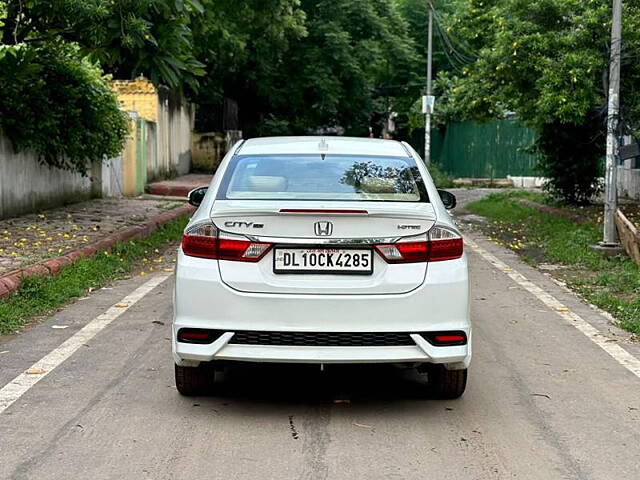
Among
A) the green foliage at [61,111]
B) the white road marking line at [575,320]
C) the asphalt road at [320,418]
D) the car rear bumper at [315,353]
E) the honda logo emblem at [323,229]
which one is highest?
the green foliage at [61,111]

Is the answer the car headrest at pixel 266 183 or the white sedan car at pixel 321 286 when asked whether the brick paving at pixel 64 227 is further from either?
the white sedan car at pixel 321 286

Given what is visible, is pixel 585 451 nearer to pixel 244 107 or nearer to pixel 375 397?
pixel 375 397

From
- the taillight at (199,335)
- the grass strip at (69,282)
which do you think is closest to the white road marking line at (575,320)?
the taillight at (199,335)

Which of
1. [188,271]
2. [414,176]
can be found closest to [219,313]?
[188,271]

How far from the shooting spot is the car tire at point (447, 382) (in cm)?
543

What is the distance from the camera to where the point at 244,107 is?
36.2 metres

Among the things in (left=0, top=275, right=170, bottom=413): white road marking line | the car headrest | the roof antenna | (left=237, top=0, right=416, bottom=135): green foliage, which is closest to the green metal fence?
(left=237, top=0, right=416, bottom=135): green foliage

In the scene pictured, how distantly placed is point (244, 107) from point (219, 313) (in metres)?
31.8

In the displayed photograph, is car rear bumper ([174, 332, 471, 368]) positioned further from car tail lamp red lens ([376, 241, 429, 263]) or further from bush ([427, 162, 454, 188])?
bush ([427, 162, 454, 188])

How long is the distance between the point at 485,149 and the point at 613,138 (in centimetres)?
2098

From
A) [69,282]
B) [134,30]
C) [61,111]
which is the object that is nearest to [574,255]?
[134,30]

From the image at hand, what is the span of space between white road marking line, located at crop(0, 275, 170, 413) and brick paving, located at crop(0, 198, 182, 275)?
1.31 meters

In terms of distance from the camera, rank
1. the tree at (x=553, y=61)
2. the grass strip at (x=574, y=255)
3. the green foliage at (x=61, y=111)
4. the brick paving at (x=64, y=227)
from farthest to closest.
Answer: the green foliage at (x=61, y=111)
the tree at (x=553, y=61)
the brick paving at (x=64, y=227)
the grass strip at (x=574, y=255)

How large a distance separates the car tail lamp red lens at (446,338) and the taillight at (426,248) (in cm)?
40
